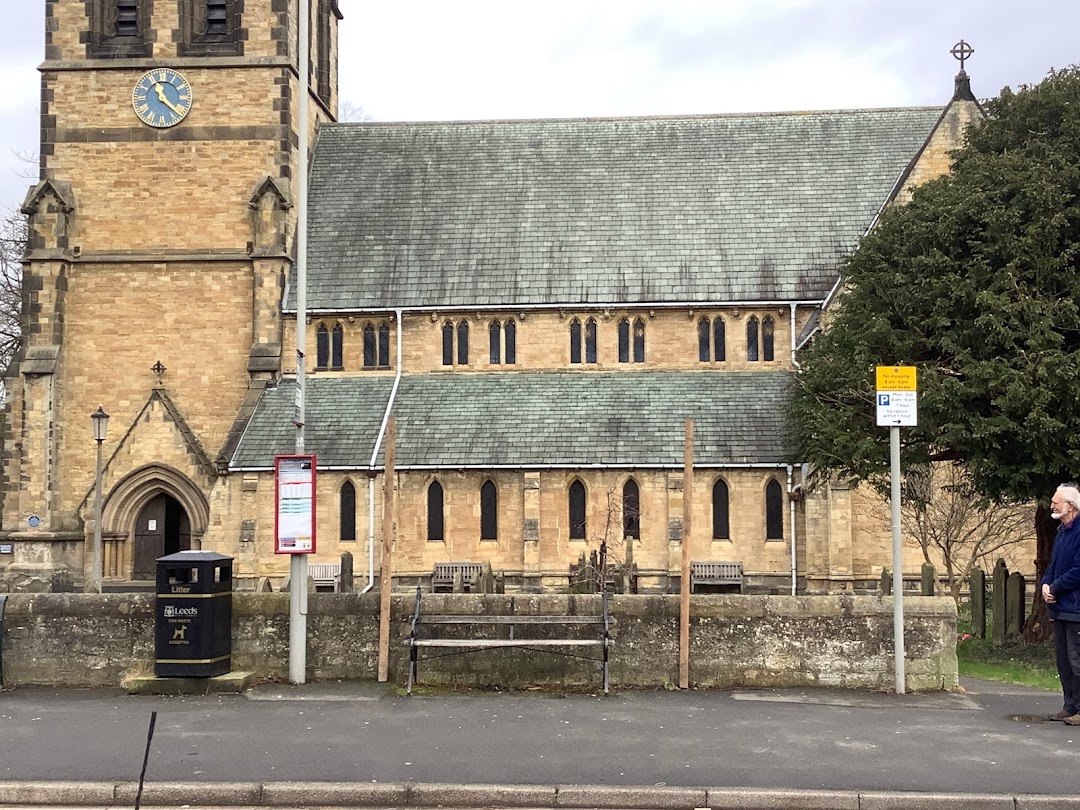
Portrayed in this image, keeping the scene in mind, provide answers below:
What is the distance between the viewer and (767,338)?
32031 mm

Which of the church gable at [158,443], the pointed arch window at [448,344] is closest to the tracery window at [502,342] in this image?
the pointed arch window at [448,344]

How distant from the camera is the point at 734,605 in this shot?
1345cm

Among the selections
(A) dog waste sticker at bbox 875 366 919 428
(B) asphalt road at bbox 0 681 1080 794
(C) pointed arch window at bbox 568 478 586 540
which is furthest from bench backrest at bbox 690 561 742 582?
(A) dog waste sticker at bbox 875 366 919 428

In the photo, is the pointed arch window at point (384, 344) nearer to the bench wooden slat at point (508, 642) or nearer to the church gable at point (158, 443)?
the church gable at point (158, 443)

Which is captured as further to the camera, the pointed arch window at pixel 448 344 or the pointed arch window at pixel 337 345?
the pointed arch window at pixel 337 345

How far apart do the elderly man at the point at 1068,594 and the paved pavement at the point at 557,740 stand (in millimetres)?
447

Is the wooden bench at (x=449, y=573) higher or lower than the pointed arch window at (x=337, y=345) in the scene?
lower

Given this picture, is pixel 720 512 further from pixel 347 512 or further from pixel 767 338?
pixel 347 512

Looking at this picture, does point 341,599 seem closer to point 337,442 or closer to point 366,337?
point 337,442

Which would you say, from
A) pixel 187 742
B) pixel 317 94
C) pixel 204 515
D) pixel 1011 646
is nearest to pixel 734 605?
pixel 187 742

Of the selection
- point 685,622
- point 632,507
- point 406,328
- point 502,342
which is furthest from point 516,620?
point 406,328

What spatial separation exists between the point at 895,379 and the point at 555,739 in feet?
20.1

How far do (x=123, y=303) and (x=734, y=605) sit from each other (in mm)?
24357

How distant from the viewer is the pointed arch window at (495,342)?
32500mm
